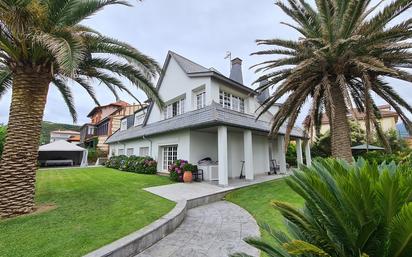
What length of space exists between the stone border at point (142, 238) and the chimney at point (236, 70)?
568 inches

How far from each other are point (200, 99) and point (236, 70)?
611 cm

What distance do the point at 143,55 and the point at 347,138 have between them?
758cm

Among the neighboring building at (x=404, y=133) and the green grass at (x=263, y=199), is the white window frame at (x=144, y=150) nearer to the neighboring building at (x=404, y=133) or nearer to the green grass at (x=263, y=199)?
the green grass at (x=263, y=199)

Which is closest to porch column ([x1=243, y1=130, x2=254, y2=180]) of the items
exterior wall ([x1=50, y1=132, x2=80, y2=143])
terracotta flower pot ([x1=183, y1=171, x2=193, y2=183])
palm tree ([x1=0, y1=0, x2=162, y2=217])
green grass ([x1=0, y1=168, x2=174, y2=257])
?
terracotta flower pot ([x1=183, y1=171, x2=193, y2=183])

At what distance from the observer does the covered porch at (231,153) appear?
11.8m

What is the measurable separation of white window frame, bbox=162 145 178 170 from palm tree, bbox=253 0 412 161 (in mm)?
9018

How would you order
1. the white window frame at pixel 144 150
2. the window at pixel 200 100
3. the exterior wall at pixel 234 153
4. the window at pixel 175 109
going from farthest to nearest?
the white window frame at pixel 144 150 → the window at pixel 175 109 → the exterior wall at pixel 234 153 → the window at pixel 200 100

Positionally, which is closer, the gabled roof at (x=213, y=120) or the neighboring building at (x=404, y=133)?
the neighboring building at (x=404, y=133)

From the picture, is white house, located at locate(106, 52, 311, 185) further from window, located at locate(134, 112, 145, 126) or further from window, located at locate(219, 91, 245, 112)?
window, located at locate(134, 112, 145, 126)

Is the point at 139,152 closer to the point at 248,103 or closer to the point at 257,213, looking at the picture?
the point at 248,103

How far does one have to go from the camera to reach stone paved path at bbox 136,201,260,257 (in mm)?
4840

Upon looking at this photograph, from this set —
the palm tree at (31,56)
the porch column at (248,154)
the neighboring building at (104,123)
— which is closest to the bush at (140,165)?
the porch column at (248,154)

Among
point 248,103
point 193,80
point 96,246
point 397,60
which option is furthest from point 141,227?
point 248,103

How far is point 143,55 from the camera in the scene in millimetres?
7906
